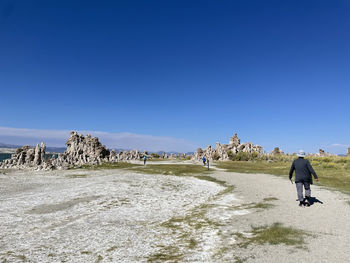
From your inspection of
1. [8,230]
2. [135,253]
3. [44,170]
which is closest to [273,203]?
[135,253]

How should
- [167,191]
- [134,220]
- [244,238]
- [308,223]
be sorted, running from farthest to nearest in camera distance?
[167,191] → [134,220] → [308,223] → [244,238]

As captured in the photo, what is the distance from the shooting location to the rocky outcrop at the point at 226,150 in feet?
327

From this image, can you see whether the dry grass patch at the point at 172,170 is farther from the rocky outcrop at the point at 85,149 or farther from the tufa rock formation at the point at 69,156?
the rocky outcrop at the point at 85,149

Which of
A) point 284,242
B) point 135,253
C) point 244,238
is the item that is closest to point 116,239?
point 135,253

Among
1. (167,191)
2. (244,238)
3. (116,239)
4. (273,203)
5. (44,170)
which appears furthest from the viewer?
(44,170)

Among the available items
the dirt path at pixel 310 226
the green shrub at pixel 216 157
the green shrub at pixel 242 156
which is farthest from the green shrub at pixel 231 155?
the dirt path at pixel 310 226

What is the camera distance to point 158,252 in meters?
9.12

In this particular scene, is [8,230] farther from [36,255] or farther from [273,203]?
[273,203]

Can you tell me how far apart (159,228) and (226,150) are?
94.2 metres

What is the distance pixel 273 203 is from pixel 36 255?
49.3ft

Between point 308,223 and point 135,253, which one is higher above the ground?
point 308,223

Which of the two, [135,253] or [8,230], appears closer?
[135,253]

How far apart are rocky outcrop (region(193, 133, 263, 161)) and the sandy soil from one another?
266 ft

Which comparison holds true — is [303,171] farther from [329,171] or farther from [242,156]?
[242,156]
